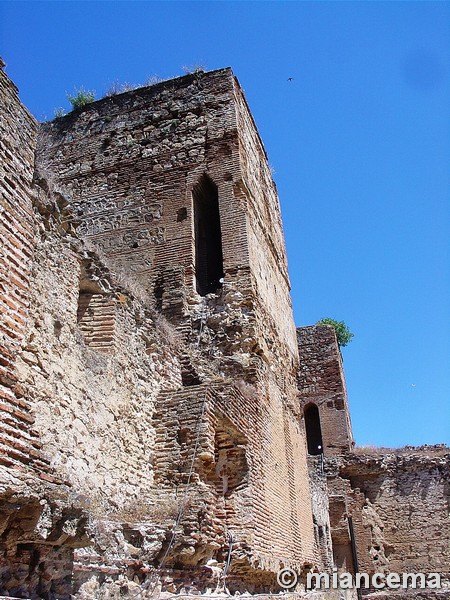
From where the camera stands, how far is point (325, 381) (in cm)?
2138

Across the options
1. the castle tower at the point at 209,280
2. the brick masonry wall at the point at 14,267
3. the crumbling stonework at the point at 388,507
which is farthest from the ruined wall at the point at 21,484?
the crumbling stonework at the point at 388,507

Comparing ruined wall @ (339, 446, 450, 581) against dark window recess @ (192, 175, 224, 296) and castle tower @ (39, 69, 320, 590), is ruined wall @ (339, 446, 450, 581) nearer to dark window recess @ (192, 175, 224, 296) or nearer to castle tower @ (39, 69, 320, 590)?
castle tower @ (39, 69, 320, 590)

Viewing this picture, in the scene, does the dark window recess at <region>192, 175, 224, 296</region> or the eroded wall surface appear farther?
the dark window recess at <region>192, 175, 224, 296</region>

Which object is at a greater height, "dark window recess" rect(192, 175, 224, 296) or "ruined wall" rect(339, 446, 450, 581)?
"dark window recess" rect(192, 175, 224, 296)

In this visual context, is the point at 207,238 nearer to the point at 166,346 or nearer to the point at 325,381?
Result: the point at 166,346

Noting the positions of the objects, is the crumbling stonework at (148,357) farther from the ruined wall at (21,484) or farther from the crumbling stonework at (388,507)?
the crumbling stonework at (388,507)

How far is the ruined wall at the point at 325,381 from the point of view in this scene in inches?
801

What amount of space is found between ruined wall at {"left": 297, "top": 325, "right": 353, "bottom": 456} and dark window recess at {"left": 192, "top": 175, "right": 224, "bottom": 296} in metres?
10.4

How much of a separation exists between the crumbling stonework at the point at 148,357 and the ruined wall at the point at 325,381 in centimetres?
529

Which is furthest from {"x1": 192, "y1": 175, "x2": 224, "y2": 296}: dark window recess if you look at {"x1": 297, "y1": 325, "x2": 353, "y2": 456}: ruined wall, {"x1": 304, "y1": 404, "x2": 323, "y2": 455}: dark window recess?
{"x1": 304, "y1": 404, "x2": 323, "y2": 455}: dark window recess

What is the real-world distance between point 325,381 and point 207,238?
39.4 feet

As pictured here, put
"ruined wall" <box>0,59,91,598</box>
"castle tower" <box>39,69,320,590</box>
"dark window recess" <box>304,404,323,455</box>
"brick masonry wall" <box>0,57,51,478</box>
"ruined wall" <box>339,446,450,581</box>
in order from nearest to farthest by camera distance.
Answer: "ruined wall" <box>0,59,91,598</box>, "brick masonry wall" <box>0,57,51,478</box>, "castle tower" <box>39,69,320,590</box>, "ruined wall" <box>339,446,450,581</box>, "dark window recess" <box>304,404,323,455</box>

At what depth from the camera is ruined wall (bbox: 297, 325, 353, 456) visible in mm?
20344

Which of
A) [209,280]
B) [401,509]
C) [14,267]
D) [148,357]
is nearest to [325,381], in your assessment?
[401,509]
